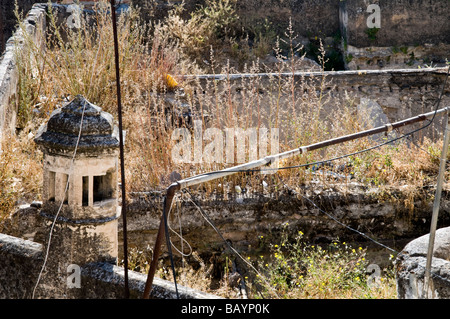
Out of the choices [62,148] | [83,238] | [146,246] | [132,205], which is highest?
[62,148]

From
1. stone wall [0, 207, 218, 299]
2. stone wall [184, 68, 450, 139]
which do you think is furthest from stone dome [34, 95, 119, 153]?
stone wall [184, 68, 450, 139]

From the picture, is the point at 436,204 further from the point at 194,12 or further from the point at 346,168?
the point at 194,12

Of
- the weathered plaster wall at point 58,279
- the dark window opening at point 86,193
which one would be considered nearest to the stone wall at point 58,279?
the weathered plaster wall at point 58,279

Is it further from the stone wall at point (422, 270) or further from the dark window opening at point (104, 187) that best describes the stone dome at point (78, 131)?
the stone wall at point (422, 270)

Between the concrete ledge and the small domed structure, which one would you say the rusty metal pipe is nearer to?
the concrete ledge

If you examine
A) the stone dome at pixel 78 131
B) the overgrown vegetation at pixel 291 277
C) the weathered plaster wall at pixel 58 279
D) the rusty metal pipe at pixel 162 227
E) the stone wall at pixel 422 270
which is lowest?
the overgrown vegetation at pixel 291 277

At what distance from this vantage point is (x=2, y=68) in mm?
6730

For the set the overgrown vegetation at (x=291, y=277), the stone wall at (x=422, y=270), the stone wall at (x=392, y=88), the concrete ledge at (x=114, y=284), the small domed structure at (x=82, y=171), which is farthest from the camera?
the stone wall at (x=392, y=88)

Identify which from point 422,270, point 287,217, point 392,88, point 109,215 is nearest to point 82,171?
point 109,215

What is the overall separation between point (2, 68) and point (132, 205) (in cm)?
259

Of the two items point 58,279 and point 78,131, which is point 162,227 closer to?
point 78,131

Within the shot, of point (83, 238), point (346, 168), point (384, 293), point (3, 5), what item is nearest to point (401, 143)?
point (346, 168)

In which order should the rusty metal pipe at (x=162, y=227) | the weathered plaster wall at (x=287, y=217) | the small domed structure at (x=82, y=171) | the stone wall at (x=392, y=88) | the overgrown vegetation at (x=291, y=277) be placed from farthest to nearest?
the stone wall at (x=392, y=88) < the weathered plaster wall at (x=287, y=217) < the overgrown vegetation at (x=291, y=277) < the small domed structure at (x=82, y=171) < the rusty metal pipe at (x=162, y=227)
